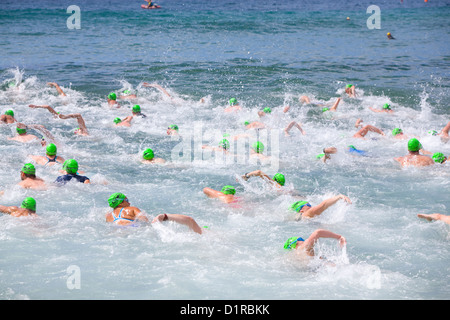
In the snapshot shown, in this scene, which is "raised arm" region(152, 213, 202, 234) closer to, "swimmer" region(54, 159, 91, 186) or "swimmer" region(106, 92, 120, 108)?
"swimmer" region(54, 159, 91, 186)

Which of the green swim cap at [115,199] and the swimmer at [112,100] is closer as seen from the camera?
the green swim cap at [115,199]

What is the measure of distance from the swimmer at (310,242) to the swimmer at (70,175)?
5.04 meters

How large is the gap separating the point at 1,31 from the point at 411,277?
36.1 metres

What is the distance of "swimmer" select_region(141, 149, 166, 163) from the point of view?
41.7ft

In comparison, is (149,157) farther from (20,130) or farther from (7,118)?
(7,118)

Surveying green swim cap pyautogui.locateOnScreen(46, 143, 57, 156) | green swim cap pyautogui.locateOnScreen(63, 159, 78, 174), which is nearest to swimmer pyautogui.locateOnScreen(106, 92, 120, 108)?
green swim cap pyautogui.locateOnScreen(46, 143, 57, 156)

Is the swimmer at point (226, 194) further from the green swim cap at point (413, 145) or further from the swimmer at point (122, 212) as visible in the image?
the green swim cap at point (413, 145)

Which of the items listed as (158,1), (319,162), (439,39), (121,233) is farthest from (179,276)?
(158,1)

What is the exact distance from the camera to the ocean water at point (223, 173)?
7.37m

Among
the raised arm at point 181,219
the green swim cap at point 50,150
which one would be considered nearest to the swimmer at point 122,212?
the raised arm at point 181,219

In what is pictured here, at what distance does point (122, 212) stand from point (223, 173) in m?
4.23

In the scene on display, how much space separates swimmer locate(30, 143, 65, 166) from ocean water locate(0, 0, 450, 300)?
1.38 ft

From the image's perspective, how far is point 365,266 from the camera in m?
7.67

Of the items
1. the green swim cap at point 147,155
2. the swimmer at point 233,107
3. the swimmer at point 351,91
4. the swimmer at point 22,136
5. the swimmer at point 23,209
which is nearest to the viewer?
the swimmer at point 23,209
